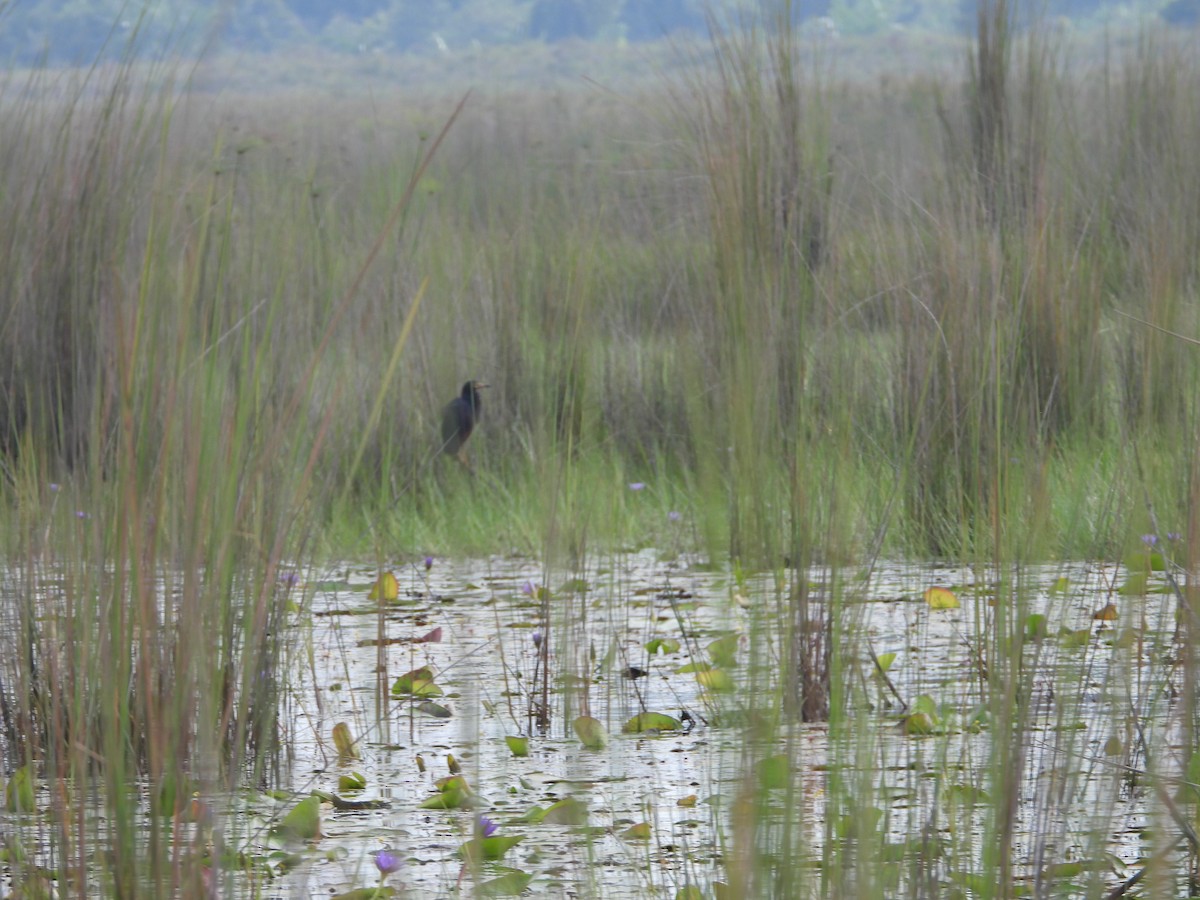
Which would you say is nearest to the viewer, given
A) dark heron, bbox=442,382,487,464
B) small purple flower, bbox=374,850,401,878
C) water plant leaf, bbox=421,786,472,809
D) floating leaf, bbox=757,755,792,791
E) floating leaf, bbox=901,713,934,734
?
floating leaf, bbox=757,755,792,791

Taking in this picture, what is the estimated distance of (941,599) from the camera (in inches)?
94.2

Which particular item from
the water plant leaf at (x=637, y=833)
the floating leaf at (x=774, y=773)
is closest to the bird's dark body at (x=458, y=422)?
the water plant leaf at (x=637, y=833)

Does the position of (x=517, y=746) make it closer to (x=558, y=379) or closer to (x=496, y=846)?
(x=496, y=846)

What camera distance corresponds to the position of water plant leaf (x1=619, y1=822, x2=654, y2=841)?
1.49 metres

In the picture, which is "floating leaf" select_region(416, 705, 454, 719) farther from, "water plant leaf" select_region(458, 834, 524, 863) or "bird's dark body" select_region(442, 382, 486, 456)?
"bird's dark body" select_region(442, 382, 486, 456)

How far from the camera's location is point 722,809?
61.6 inches

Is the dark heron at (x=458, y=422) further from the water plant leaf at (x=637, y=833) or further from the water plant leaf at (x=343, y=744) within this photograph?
the water plant leaf at (x=637, y=833)

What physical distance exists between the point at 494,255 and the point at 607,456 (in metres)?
0.83

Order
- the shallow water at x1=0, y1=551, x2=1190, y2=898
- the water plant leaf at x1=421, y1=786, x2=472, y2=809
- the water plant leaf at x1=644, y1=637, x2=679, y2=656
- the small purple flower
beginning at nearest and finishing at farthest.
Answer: the shallow water at x1=0, y1=551, x2=1190, y2=898 → the small purple flower → the water plant leaf at x1=421, y1=786, x2=472, y2=809 → the water plant leaf at x1=644, y1=637, x2=679, y2=656

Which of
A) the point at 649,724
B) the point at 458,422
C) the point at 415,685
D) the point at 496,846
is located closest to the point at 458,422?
the point at 458,422

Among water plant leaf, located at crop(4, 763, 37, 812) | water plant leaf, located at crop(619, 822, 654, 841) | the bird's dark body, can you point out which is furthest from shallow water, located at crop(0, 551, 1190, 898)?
the bird's dark body

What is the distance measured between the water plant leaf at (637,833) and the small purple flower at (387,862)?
24cm

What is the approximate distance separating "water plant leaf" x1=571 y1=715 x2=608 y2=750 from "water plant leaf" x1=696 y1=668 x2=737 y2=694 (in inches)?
5.6

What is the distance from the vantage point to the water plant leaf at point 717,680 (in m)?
1.04
